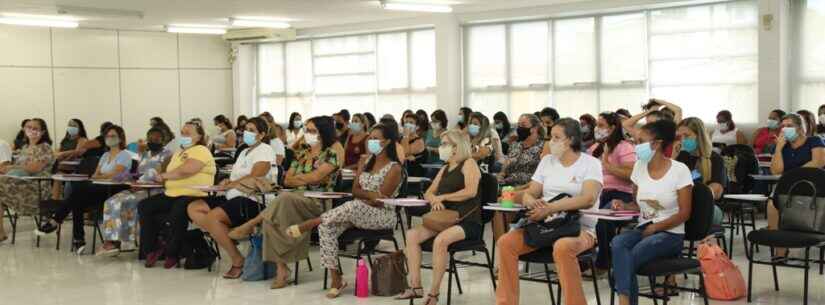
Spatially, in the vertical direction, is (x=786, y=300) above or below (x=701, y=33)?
below

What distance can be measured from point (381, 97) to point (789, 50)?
24.0ft

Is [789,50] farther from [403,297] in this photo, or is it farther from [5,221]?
[5,221]

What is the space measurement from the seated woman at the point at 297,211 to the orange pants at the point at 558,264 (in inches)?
72.7

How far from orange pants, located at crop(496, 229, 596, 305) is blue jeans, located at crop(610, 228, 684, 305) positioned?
0.24 metres

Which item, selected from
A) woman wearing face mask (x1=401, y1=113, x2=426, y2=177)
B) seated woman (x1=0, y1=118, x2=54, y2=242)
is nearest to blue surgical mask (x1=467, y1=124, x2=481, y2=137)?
woman wearing face mask (x1=401, y1=113, x2=426, y2=177)

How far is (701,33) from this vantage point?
1275 cm

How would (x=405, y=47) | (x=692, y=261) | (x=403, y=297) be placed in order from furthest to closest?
1. (x=405, y=47)
2. (x=403, y=297)
3. (x=692, y=261)

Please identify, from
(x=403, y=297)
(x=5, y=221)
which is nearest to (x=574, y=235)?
(x=403, y=297)

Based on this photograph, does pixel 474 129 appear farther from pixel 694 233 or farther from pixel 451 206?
pixel 694 233

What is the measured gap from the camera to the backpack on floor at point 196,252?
8102 millimetres

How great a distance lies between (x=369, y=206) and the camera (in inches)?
265

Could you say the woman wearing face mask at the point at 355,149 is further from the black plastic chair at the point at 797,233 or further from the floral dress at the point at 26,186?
the black plastic chair at the point at 797,233

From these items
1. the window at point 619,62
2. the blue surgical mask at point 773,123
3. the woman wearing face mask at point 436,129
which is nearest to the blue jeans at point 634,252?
the blue surgical mask at point 773,123

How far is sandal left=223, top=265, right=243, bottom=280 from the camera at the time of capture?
299 inches
